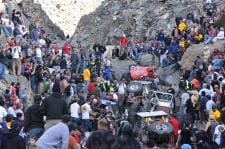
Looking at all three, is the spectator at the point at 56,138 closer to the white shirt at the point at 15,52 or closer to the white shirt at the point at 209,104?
the white shirt at the point at 209,104

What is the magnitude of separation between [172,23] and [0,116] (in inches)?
1035

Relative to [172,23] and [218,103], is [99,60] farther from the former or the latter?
[218,103]

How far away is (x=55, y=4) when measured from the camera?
56188 millimetres

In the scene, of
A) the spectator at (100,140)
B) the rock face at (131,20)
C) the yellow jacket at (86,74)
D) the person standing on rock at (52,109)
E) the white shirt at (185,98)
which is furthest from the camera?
the rock face at (131,20)

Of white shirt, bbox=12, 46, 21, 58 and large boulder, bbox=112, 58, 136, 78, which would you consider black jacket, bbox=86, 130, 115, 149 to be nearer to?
white shirt, bbox=12, 46, 21, 58

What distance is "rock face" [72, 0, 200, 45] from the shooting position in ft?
141

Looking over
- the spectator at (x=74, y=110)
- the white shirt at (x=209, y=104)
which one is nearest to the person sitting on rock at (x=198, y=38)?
the white shirt at (x=209, y=104)

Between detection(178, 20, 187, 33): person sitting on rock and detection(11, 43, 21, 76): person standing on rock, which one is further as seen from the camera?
detection(178, 20, 187, 33): person sitting on rock

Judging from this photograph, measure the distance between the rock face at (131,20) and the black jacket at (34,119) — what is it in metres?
25.9

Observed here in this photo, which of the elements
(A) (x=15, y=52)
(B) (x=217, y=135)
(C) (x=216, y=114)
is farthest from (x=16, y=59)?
(B) (x=217, y=135)

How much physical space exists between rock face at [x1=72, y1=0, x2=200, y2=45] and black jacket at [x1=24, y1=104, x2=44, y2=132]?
25929mm

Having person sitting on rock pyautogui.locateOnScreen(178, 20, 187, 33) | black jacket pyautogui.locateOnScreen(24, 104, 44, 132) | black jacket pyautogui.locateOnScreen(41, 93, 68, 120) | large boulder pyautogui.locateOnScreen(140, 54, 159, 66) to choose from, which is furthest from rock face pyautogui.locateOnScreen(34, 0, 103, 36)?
black jacket pyautogui.locateOnScreen(24, 104, 44, 132)

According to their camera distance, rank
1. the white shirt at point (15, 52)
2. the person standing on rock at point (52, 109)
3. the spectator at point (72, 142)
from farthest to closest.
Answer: the white shirt at point (15, 52) → the person standing on rock at point (52, 109) → the spectator at point (72, 142)

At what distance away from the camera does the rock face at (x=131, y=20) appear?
43.0 m
